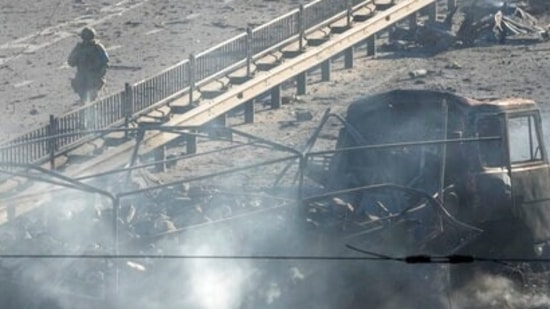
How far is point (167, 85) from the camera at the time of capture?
788 inches

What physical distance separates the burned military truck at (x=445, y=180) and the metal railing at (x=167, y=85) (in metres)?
3.02

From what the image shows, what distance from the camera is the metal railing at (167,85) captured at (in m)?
16.6

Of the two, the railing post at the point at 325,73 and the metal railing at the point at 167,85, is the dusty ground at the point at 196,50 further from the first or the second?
the metal railing at the point at 167,85

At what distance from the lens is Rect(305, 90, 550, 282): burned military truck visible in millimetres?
12867

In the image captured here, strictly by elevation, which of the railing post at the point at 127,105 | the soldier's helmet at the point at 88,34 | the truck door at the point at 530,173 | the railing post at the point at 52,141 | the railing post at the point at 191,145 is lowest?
the railing post at the point at 191,145

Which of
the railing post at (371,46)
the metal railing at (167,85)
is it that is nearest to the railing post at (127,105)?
the metal railing at (167,85)

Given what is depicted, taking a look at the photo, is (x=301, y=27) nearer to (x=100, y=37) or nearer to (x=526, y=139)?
(x=100, y=37)

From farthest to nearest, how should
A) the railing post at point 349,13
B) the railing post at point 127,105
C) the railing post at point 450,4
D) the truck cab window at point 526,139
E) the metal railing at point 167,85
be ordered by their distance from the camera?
the railing post at point 450,4 → the railing post at point 349,13 → the railing post at point 127,105 → the metal railing at point 167,85 → the truck cab window at point 526,139

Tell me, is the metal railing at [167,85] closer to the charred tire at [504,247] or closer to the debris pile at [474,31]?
the debris pile at [474,31]

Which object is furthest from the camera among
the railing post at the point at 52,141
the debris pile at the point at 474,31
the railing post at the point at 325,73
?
the debris pile at the point at 474,31

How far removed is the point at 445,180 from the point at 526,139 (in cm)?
121

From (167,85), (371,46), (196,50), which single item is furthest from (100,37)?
(167,85)

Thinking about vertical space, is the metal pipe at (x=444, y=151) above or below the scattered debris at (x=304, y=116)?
above

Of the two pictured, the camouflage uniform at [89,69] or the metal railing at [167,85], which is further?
the camouflage uniform at [89,69]
